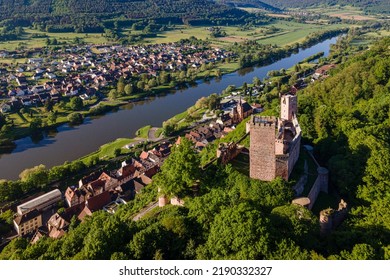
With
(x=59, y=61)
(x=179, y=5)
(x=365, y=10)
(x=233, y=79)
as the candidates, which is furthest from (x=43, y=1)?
(x=365, y=10)

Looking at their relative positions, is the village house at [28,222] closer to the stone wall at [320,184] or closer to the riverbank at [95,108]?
the riverbank at [95,108]

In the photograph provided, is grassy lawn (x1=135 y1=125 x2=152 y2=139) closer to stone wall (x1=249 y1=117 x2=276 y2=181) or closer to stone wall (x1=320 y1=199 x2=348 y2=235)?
stone wall (x1=249 y1=117 x2=276 y2=181)

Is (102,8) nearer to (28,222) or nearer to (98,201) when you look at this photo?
(98,201)

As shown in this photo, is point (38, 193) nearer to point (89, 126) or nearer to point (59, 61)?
point (89, 126)

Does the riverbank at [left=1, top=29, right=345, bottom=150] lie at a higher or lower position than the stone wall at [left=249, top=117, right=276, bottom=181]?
lower

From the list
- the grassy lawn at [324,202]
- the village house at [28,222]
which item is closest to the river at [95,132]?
the village house at [28,222]

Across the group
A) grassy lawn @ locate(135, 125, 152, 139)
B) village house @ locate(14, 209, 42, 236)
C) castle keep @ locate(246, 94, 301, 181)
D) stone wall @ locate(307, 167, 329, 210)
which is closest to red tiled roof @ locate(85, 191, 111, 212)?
village house @ locate(14, 209, 42, 236)
